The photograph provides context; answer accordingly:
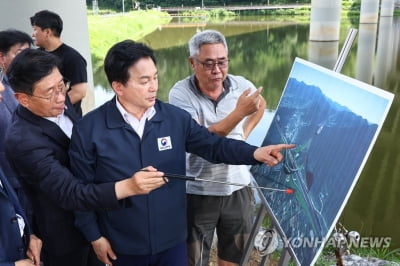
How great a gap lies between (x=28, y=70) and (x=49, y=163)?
0.29 m

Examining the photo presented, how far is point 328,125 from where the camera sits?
116 cm

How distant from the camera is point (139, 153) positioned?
4.01 ft

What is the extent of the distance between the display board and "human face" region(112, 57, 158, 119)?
493mm

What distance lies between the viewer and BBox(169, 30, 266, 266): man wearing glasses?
1.52 m

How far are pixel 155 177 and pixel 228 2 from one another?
31668 millimetres

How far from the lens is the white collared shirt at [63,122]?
132cm

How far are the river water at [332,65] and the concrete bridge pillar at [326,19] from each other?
1.45ft

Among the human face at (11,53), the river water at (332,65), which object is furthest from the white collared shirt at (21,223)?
the river water at (332,65)

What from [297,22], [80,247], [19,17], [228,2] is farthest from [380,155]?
[228,2]

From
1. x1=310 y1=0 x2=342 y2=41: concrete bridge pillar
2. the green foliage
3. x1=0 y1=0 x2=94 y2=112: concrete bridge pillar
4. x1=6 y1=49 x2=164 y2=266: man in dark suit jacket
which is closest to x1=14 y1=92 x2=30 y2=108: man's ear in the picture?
x1=6 y1=49 x2=164 y2=266: man in dark suit jacket

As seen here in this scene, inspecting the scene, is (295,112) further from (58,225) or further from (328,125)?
(58,225)

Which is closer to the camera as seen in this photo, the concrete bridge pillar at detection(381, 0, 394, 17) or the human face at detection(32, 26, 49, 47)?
the human face at detection(32, 26, 49, 47)

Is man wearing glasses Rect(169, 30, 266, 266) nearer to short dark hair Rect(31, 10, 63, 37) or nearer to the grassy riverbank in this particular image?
short dark hair Rect(31, 10, 63, 37)

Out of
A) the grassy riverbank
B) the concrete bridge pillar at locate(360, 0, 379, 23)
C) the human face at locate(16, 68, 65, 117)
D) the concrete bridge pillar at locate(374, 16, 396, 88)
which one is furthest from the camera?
the concrete bridge pillar at locate(360, 0, 379, 23)
